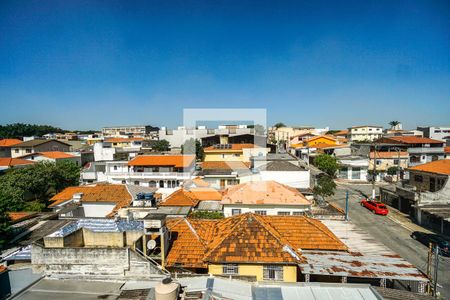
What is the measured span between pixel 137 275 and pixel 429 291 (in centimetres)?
1278

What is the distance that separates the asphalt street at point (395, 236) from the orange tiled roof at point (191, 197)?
13516 millimetres

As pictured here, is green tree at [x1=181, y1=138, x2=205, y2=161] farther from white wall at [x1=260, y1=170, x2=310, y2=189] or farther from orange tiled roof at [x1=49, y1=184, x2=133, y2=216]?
orange tiled roof at [x1=49, y1=184, x2=133, y2=216]

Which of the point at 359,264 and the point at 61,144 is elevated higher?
the point at 61,144

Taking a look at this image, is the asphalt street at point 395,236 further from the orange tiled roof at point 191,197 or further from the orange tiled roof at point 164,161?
the orange tiled roof at point 164,161

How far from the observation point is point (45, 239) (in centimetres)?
962

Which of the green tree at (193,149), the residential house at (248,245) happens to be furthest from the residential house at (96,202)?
the green tree at (193,149)

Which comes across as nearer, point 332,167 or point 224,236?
point 224,236

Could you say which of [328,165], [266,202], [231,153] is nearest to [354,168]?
[328,165]

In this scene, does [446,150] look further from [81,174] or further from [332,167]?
[81,174]

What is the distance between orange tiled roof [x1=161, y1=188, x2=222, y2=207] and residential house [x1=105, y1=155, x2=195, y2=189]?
6.14m

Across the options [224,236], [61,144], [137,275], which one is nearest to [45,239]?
[137,275]

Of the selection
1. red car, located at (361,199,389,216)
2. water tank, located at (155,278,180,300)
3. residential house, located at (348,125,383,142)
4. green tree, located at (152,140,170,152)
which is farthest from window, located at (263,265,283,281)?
residential house, located at (348,125,383,142)

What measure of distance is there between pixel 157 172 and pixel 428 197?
29.3m

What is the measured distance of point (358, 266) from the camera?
1041 centimetres
